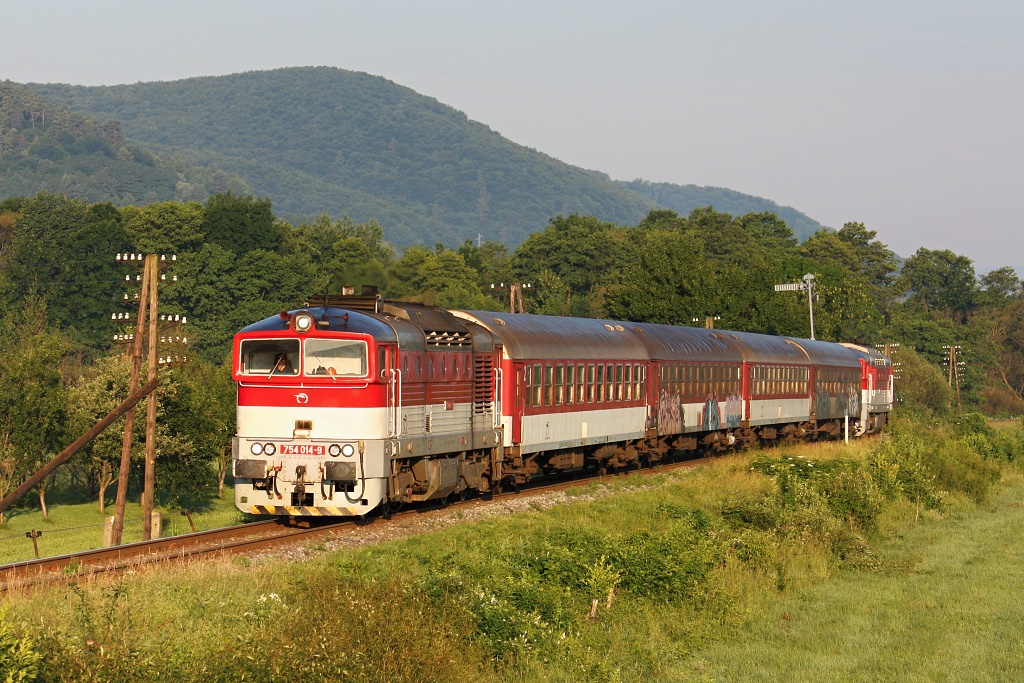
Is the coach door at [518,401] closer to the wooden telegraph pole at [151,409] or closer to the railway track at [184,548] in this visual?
the railway track at [184,548]

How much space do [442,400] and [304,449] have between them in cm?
389

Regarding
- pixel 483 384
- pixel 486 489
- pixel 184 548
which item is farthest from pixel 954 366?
pixel 184 548

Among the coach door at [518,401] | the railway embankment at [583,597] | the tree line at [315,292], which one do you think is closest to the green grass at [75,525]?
the tree line at [315,292]

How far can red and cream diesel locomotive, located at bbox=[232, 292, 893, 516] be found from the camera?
71.8ft

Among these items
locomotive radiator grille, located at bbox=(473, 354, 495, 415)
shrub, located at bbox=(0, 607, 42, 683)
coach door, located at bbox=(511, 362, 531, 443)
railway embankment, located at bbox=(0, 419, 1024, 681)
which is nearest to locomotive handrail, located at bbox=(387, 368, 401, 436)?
railway embankment, located at bbox=(0, 419, 1024, 681)

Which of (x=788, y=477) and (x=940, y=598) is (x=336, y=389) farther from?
(x=788, y=477)

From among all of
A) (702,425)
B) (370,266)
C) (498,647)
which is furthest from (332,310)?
(702,425)

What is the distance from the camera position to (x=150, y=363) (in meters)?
33.5

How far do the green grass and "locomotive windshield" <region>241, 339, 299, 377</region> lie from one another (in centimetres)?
1648

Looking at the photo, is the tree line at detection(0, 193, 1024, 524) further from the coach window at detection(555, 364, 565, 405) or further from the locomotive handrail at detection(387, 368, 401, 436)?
the locomotive handrail at detection(387, 368, 401, 436)

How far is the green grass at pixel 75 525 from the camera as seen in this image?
43688mm

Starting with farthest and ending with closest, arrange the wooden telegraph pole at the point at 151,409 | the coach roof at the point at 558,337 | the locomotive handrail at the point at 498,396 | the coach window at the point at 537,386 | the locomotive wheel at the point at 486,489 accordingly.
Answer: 1. the wooden telegraph pole at the point at 151,409
2. the coach window at the point at 537,386
3. the coach roof at the point at 558,337
4. the locomotive handrail at the point at 498,396
5. the locomotive wheel at the point at 486,489

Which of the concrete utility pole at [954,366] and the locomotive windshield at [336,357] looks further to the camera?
the concrete utility pole at [954,366]

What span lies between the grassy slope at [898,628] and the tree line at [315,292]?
1381 centimetres
